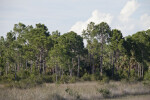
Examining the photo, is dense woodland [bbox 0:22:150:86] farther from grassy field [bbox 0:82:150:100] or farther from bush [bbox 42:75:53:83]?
grassy field [bbox 0:82:150:100]

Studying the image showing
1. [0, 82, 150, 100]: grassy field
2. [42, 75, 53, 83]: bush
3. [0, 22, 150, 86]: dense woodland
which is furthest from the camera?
[0, 22, 150, 86]: dense woodland

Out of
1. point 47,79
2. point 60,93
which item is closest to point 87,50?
point 47,79

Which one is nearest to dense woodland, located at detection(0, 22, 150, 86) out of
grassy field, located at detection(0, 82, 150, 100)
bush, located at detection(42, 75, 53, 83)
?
bush, located at detection(42, 75, 53, 83)

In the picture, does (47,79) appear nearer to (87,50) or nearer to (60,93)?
(87,50)

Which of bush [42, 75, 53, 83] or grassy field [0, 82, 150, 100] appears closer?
grassy field [0, 82, 150, 100]

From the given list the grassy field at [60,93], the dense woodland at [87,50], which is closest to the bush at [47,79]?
the dense woodland at [87,50]

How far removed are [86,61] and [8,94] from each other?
126 feet

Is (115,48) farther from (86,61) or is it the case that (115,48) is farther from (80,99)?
(80,99)

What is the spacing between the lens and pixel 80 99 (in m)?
15.4

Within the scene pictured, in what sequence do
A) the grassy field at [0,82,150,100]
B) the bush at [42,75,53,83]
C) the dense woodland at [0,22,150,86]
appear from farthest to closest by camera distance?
the dense woodland at [0,22,150,86] < the bush at [42,75,53,83] < the grassy field at [0,82,150,100]

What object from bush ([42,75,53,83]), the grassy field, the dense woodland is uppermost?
the dense woodland

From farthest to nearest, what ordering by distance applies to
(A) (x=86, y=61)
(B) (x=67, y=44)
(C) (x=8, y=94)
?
1. (A) (x=86, y=61)
2. (B) (x=67, y=44)
3. (C) (x=8, y=94)

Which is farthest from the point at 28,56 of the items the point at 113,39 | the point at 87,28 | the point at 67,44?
the point at 113,39

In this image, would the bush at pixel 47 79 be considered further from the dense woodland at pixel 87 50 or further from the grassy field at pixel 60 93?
the grassy field at pixel 60 93
